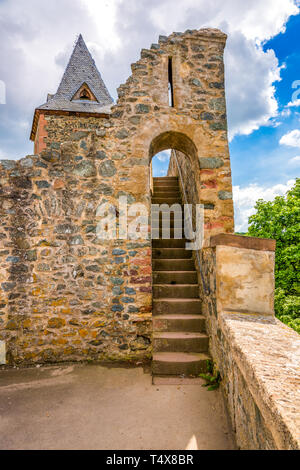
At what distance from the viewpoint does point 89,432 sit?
2459mm

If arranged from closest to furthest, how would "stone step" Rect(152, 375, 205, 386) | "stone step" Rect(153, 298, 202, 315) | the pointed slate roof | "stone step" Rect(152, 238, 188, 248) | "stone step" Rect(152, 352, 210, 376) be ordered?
"stone step" Rect(152, 375, 205, 386)
"stone step" Rect(152, 352, 210, 376)
"stone step" Rect(153, 298, 202, 315)
"stone step" Rect(152, 238, 188, 248)
the pointed slate roof

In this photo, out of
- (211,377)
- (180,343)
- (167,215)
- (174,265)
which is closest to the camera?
(211,377)

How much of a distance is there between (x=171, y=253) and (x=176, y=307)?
1403 mm

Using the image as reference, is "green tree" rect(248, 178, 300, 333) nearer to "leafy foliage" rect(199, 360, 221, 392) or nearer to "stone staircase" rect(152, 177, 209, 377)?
"stone staircase" rect(152, 177, 209, 377)

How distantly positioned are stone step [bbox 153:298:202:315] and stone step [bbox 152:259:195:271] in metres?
0.88

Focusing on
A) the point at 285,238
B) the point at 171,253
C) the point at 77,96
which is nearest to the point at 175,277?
the point at 171,253

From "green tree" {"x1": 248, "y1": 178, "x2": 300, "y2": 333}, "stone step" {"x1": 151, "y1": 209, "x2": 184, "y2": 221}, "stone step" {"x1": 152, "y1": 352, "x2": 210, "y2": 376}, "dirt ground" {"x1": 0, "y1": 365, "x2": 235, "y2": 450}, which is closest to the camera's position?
"dirt ground" {"x1": 0, "y1": 365, "x2": 235, "y2": 450}

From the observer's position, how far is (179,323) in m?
3.97

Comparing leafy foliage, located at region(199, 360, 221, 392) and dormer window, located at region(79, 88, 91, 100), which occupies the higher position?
dormer window, located at region(79, 88, 91, 100)

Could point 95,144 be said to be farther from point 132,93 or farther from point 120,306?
point 120,306

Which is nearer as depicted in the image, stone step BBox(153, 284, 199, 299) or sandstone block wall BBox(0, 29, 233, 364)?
sandstone block wall BBox(0, 29, 233, 364)

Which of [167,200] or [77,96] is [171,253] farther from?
[77,96]

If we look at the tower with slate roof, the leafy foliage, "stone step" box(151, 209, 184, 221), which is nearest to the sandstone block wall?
the leafy foliage

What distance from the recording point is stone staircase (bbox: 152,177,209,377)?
346 centimetres
